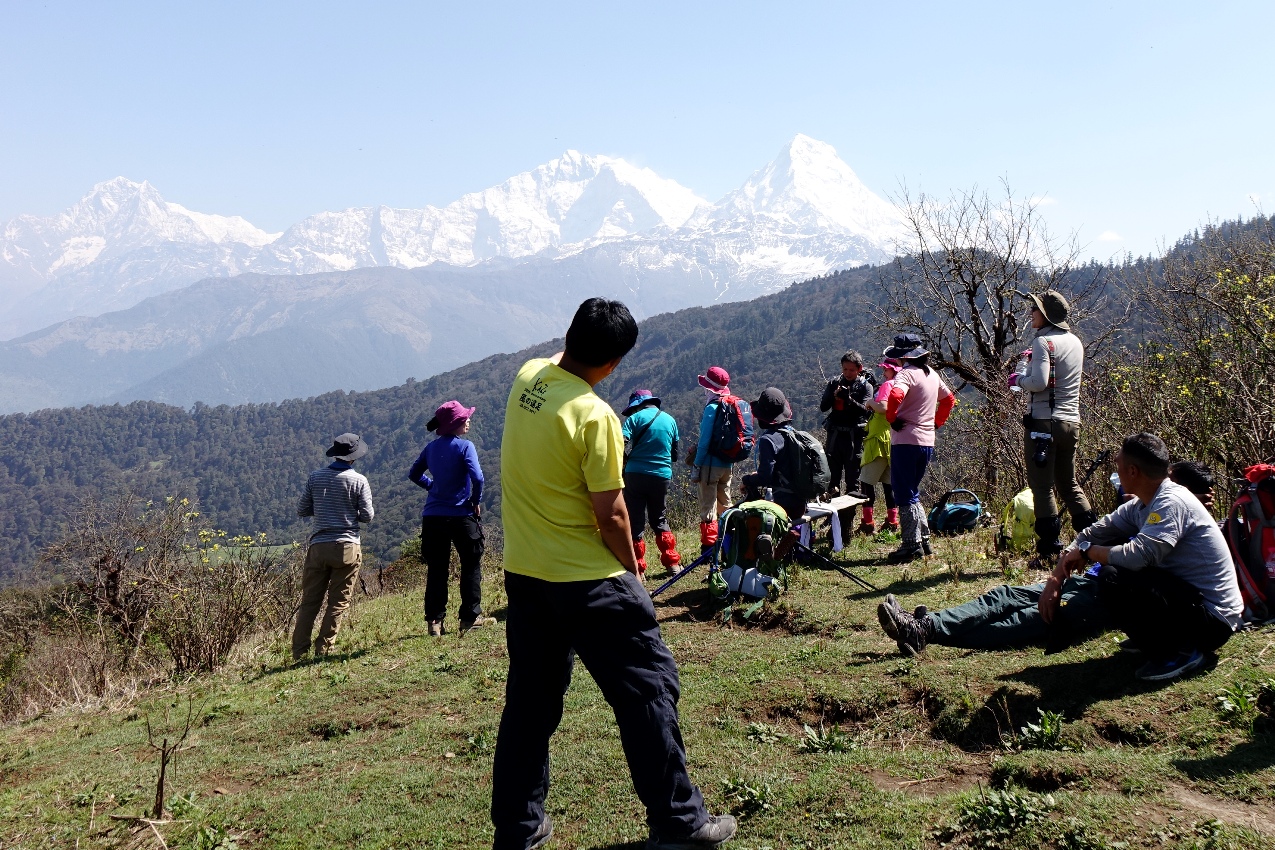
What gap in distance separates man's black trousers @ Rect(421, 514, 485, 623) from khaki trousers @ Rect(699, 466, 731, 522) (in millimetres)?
2542

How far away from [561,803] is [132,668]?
718cm

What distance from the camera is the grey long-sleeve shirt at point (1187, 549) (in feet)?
14.1

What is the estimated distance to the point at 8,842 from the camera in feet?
13.8

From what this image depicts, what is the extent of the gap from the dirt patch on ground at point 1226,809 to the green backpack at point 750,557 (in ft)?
12.7

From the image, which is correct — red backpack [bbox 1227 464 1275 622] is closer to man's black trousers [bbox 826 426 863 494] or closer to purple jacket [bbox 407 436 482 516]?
man's black trousers [bbox 826 426 863 494]

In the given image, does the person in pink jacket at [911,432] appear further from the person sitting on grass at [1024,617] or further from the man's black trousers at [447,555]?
the man's black trousers at [447,555]

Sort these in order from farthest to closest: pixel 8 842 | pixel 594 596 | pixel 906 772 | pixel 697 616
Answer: pixel 697 616 < pixel 8 842 < pixel 906 772 < pixel 594 596

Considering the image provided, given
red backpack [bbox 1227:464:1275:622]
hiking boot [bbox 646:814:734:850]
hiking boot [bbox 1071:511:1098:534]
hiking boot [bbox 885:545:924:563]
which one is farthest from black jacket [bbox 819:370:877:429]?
hiking boot [bbox 646:814:734:850]

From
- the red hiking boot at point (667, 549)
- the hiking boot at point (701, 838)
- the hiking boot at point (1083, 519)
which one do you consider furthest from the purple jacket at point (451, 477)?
the hiking boot at point (1083, 519)

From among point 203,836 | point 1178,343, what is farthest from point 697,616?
Answer: point 1178,343

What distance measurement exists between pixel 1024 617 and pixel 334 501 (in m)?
6.15

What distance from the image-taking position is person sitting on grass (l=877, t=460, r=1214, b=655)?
16.0ft

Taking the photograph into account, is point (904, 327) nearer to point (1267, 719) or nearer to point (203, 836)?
point (1267, 719)

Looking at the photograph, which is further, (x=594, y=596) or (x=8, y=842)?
(x=8, y=842)
